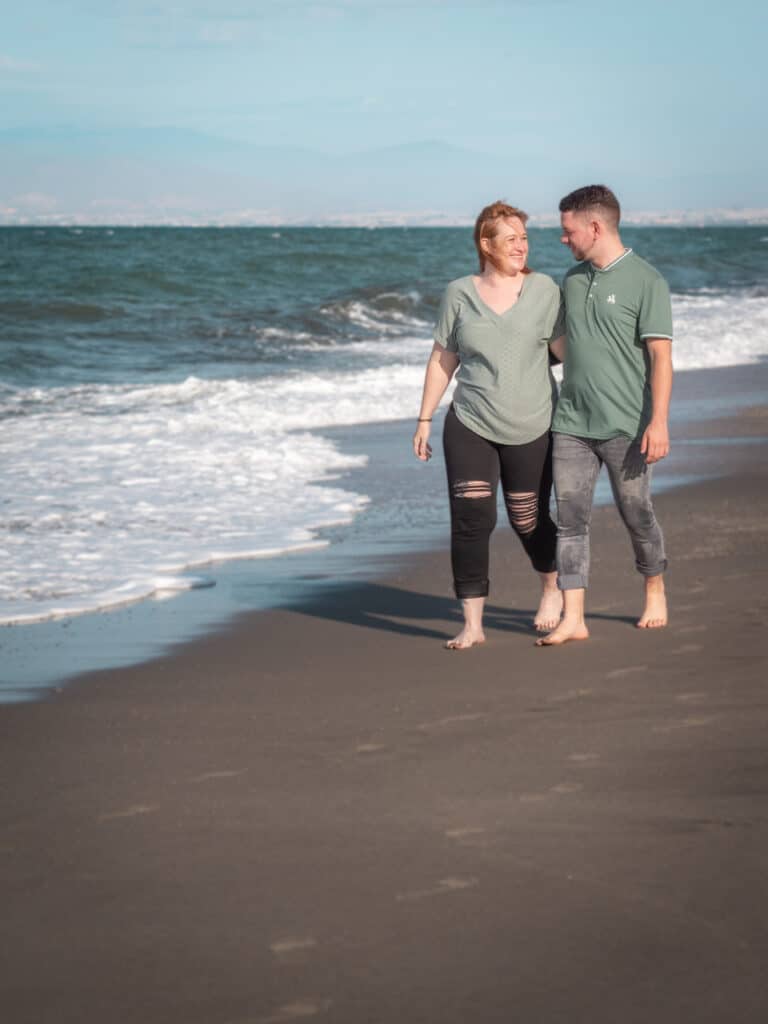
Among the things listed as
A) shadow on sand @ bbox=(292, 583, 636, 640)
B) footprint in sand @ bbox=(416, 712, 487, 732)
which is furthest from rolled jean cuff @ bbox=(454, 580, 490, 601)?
footprint in sand @ bbox=(416, 712, 487, 732)

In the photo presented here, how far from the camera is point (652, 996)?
2414 millimetres

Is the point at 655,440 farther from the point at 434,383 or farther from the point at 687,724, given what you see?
the point at 687,724

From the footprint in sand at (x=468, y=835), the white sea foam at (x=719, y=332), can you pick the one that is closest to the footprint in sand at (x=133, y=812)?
the footprint in sand at (x=468, y=835)

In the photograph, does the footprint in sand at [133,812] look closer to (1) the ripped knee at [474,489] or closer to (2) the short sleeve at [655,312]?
(1) the ripped knee at [474,489]

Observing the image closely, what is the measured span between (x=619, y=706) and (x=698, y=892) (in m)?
1.28

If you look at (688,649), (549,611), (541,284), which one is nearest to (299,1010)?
(688,649)

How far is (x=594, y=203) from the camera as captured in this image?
14.9 feet

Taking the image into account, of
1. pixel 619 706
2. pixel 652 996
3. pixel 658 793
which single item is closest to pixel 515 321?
pixel 619 706

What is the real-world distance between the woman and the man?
0.34 ft

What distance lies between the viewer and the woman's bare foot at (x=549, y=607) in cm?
509

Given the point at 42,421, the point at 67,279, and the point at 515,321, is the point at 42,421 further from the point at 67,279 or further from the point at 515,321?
the point at 67,279

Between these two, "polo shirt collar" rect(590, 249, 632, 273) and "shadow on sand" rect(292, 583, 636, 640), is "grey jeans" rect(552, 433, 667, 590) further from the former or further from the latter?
"polo shirt collar" rect(590, 249, 632, 273)

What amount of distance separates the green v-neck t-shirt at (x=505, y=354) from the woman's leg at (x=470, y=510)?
0.06 meters

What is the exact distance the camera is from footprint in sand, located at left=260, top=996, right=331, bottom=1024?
2404mm
